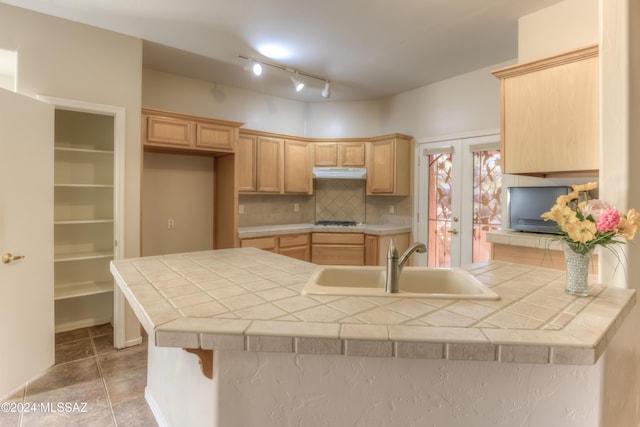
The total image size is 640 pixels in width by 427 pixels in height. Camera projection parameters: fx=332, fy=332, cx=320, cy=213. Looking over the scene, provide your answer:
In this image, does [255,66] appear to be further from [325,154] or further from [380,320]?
[380,320]

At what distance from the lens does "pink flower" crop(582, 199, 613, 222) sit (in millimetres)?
1210

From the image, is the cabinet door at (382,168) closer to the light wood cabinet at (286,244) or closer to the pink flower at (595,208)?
the light wood cabinet at (286,244)

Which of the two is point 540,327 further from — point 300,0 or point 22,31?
point 22,31

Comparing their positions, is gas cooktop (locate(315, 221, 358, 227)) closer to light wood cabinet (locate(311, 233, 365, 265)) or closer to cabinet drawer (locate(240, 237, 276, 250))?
light wood cabinet (locate(311, 233, 365, 265))

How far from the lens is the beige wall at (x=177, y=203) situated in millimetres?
Answer: 3613

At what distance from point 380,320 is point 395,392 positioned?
0.89 ft

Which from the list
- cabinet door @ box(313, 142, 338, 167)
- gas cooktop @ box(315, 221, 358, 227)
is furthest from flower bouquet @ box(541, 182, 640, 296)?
cabinet door @ box(313, 142, 338, 167)

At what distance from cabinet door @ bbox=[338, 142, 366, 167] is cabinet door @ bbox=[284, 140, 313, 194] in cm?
46

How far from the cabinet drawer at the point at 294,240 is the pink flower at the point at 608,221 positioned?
3.17 metres

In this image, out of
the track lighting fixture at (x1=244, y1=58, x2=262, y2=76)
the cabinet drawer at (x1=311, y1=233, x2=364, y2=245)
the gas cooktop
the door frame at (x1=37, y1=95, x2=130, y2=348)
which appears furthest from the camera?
the gas cooktop

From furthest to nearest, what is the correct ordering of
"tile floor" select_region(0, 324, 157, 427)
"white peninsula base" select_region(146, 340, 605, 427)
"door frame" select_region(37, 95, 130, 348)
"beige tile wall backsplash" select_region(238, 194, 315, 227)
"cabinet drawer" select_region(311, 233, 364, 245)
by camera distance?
"beige tile wall backsplash" select_region(238, 194, 315, 227) < "cabinet drawer" select_region(311, 233, 364, 245) < "door frame" select_region(37, 95, 130, 348) < "tile floor" select_region(0, 324, 157, 427) < "white peninsula base" select_region(146, 340, 605, 427)

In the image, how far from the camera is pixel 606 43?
1.49 m

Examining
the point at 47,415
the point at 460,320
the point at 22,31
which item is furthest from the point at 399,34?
the point at 47,415

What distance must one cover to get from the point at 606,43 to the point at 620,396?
4.92 ft
